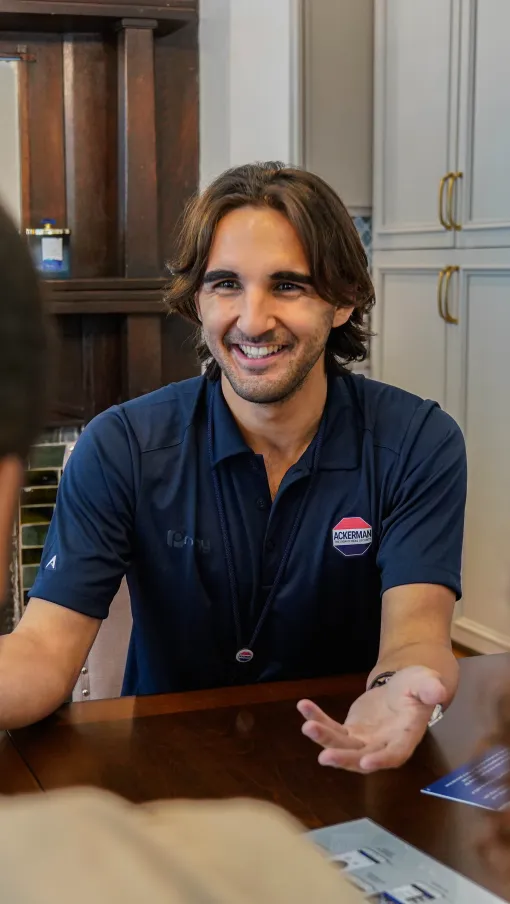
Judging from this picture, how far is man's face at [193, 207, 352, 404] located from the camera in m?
1.73

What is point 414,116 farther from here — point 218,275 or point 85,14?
point 218,275

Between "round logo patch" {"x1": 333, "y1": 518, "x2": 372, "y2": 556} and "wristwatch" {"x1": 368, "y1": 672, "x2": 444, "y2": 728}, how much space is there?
30 centimetres

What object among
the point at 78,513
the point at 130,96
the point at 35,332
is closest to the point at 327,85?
the point at 130,96

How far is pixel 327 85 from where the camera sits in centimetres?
370

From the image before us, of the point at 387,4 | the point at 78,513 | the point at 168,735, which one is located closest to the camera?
the point at 168,735

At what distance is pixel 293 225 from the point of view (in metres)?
1.74

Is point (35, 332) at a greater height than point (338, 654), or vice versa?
point (35, 332)

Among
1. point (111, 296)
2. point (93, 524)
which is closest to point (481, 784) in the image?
point (93, 524)

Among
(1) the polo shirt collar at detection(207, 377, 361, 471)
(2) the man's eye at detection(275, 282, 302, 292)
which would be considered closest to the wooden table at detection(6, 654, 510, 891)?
(1) the polo shirt collar at detection(207, 377, 361, 471)

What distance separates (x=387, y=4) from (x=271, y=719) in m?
2.94

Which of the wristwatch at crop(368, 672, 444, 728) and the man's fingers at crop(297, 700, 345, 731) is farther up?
the man's fingers at crop(297, 700, 345, 731)

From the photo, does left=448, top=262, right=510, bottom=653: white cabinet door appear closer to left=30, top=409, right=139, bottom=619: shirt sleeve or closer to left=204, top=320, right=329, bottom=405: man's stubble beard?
left=204, top=320, right=329, bottom=405: man's stubble beard

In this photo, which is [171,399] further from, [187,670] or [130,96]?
[130,96]

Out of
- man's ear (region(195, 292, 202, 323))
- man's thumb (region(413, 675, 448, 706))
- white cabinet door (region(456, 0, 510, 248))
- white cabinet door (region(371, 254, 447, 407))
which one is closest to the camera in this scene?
man's thumb (region(413, 675, 448, 706))
